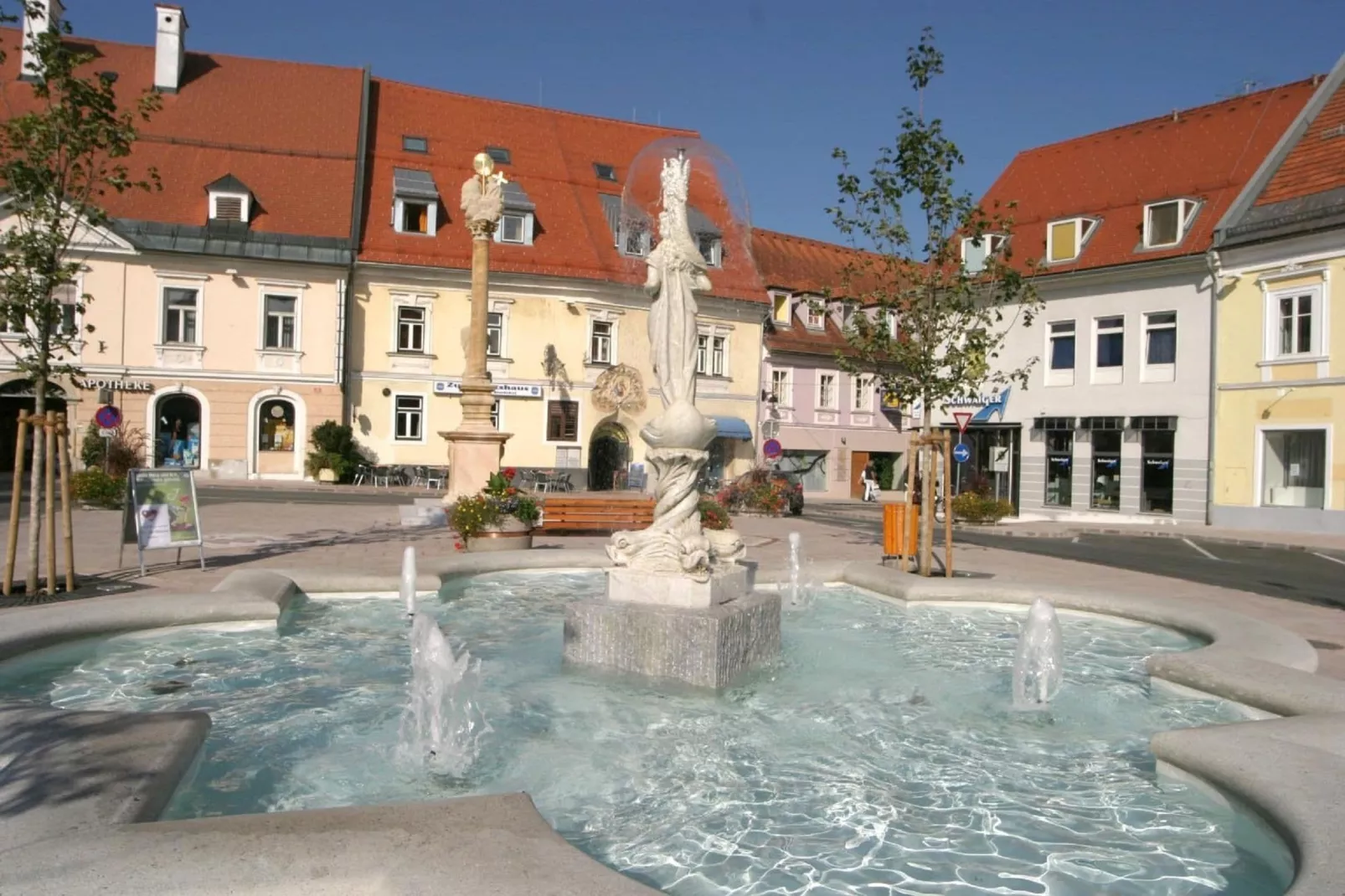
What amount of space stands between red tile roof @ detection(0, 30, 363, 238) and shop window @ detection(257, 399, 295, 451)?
6.00 metres

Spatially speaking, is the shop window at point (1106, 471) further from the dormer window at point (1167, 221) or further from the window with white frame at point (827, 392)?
the window with white frame at point (827, 392)

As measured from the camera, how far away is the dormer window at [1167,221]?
3083cm

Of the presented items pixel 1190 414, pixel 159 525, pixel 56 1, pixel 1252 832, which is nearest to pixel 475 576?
pixel 159 525

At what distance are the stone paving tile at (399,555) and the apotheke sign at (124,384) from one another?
12.6m

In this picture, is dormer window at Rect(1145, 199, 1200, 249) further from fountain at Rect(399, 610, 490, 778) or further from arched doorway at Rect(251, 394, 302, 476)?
fountain at Rect(399, 610, 490, 778)

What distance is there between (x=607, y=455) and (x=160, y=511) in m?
29.5

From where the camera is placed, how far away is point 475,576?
498 inches

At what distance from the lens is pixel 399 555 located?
14.6 m

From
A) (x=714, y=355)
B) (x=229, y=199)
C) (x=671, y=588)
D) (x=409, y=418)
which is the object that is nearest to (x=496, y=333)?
(x=409, y=418)

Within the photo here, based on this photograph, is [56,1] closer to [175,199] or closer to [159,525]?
[175,199]

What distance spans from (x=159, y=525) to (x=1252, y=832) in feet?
35.8

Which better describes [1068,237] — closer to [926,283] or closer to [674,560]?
[926,283]

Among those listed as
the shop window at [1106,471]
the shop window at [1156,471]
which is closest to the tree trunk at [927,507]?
the shop window at [1156,471]

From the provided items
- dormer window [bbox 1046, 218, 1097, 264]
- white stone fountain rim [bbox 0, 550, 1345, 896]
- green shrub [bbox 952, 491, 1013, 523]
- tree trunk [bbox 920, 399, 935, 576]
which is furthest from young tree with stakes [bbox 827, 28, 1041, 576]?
dormer window [bbox 1046, 218, 1097, 264]
